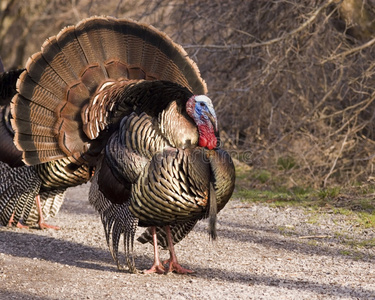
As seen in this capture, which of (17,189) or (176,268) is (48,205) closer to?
(17,189)

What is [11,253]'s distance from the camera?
204 inches

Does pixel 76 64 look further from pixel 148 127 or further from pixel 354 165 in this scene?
pixel 354 165

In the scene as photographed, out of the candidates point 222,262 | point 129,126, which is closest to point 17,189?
point 129,126

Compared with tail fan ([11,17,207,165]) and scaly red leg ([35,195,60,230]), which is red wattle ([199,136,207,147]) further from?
scaly red leg ([35,195,60,230])

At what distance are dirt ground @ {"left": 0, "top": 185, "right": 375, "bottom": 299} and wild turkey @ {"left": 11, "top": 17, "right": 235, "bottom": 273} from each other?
301 millimetres

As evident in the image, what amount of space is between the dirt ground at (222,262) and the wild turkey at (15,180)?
0.55 ft

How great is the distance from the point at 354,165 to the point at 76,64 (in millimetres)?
3905

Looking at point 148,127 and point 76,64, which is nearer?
point 148,127

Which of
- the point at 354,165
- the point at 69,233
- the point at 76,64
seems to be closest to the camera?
the point at 76,64

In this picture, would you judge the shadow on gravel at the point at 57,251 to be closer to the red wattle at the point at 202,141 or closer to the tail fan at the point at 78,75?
the tail fan at the point at 78,75

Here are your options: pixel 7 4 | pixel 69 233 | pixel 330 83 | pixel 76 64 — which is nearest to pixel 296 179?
pixel 330 83

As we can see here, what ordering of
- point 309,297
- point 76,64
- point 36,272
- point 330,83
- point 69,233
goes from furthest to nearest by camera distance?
1. point 330,83
2. point 69,233
3. point 76,64
4. point 36,272
5. point 309,297

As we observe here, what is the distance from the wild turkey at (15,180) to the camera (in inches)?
224

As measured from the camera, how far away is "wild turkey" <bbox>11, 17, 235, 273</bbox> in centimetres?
418
